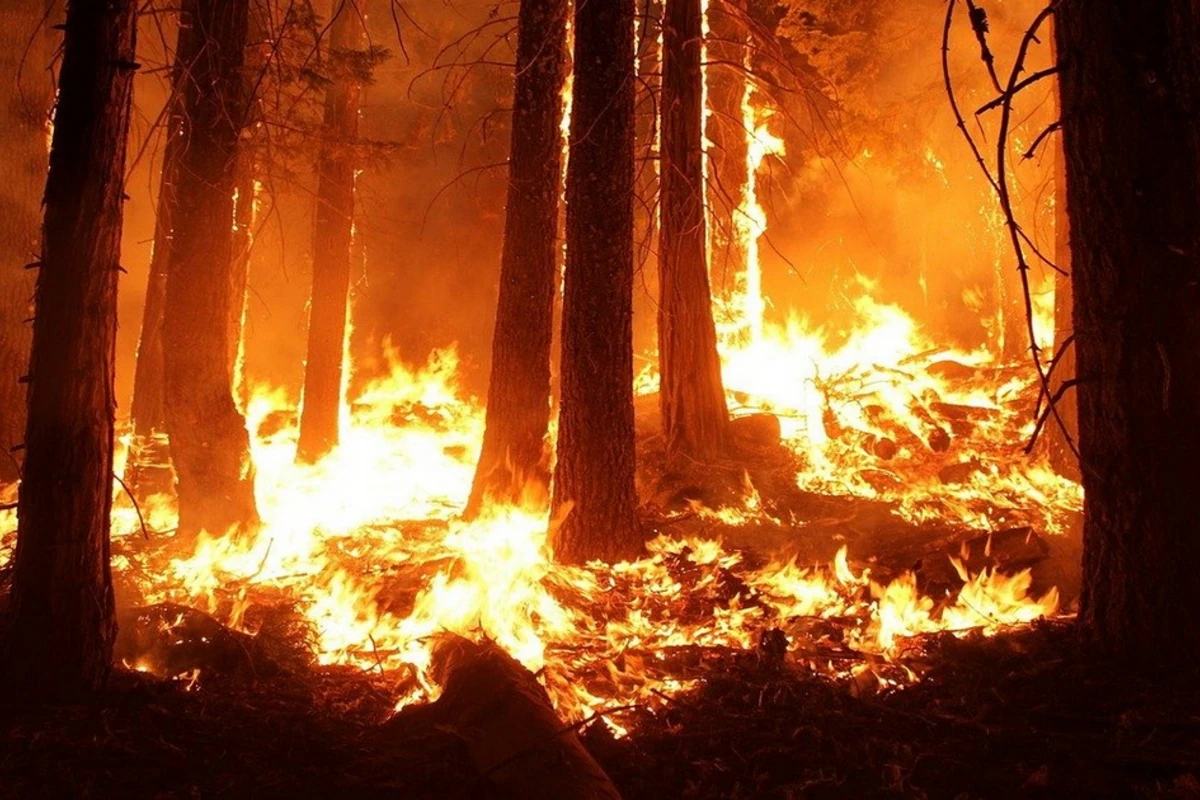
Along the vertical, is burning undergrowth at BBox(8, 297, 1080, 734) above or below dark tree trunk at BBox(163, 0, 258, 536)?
below

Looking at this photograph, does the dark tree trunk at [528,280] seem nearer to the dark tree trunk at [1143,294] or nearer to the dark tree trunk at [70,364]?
the dark tree trunk at [70,364]

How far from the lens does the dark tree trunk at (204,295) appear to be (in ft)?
25.8

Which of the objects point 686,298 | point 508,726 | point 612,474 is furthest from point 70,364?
point 686,298

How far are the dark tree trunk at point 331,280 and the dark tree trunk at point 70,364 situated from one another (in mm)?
8505

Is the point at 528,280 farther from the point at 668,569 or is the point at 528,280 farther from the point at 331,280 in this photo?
the point at 331,280

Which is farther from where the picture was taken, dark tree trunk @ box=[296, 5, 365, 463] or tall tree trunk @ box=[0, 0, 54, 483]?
dark tree trunk @ box=[296, 5, 365, 463]

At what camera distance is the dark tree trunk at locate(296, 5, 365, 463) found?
12.7 meters

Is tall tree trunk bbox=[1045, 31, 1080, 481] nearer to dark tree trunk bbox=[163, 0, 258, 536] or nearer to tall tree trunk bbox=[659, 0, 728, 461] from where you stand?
tall tree trunk bbox=[659, 0, 728, 461]

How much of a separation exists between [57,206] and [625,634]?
435 centimetres

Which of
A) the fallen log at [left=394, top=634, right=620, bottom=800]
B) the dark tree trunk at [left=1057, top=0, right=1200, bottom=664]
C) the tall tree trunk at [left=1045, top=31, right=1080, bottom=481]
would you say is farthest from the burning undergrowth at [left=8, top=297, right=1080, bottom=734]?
the dark tree trunk at [left=1057, top=0, right=1200, bottom=664]

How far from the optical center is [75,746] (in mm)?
3916

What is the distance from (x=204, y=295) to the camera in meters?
7.97

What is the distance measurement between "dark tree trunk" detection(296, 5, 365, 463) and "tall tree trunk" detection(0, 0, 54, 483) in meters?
3.57

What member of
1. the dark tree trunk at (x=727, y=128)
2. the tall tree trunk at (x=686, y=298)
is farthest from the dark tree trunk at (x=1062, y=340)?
the tall tree trunk at (x=686, y=298)
